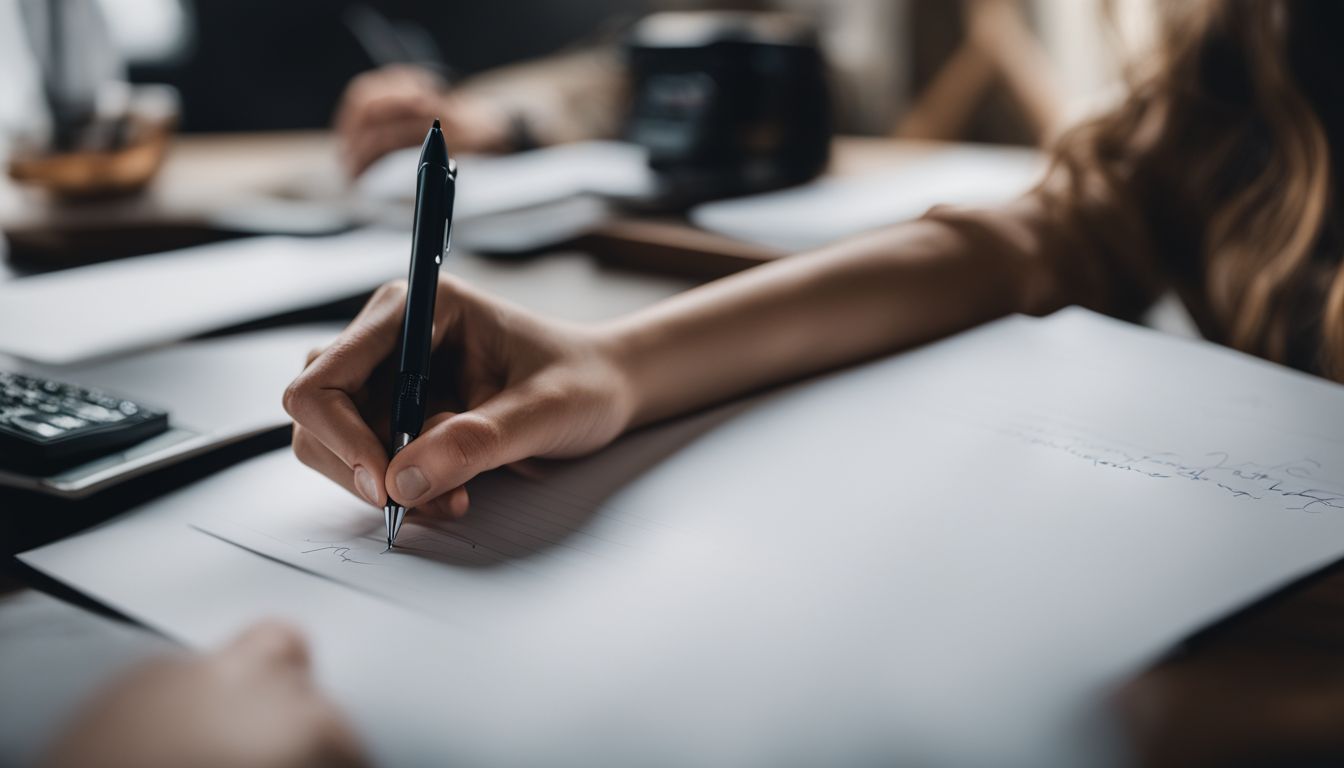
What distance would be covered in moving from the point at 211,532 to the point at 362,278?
1.03 ft

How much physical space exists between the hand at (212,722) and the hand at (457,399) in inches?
3.9

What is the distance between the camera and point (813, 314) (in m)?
0.51

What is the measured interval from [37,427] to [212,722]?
0.22 m

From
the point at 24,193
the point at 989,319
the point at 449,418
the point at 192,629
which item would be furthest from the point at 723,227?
the point at 24,193

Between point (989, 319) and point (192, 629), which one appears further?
point (989, 319)

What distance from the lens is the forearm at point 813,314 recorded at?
18.4 inches

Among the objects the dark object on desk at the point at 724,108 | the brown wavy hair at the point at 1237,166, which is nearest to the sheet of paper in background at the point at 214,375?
the dark object on desk at the point at 724,108

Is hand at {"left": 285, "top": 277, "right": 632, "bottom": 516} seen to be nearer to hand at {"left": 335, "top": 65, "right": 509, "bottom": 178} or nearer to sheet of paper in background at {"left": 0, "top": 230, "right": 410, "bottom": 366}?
sheet of paper in background at {"left": 0, "top": 230, "right": 410, "bottom": 366}

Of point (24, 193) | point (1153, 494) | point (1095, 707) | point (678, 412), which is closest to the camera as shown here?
point (1095, 707)

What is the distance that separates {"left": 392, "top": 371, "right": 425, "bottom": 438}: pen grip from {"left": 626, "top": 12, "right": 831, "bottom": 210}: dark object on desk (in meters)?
0.45

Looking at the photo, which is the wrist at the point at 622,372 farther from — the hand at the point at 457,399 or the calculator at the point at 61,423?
the calculator at the point at 61,423

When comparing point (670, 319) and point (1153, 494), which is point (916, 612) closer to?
point (1153, 494)

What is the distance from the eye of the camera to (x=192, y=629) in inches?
11.9

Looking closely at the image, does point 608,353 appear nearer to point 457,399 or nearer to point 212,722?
point 457,399
